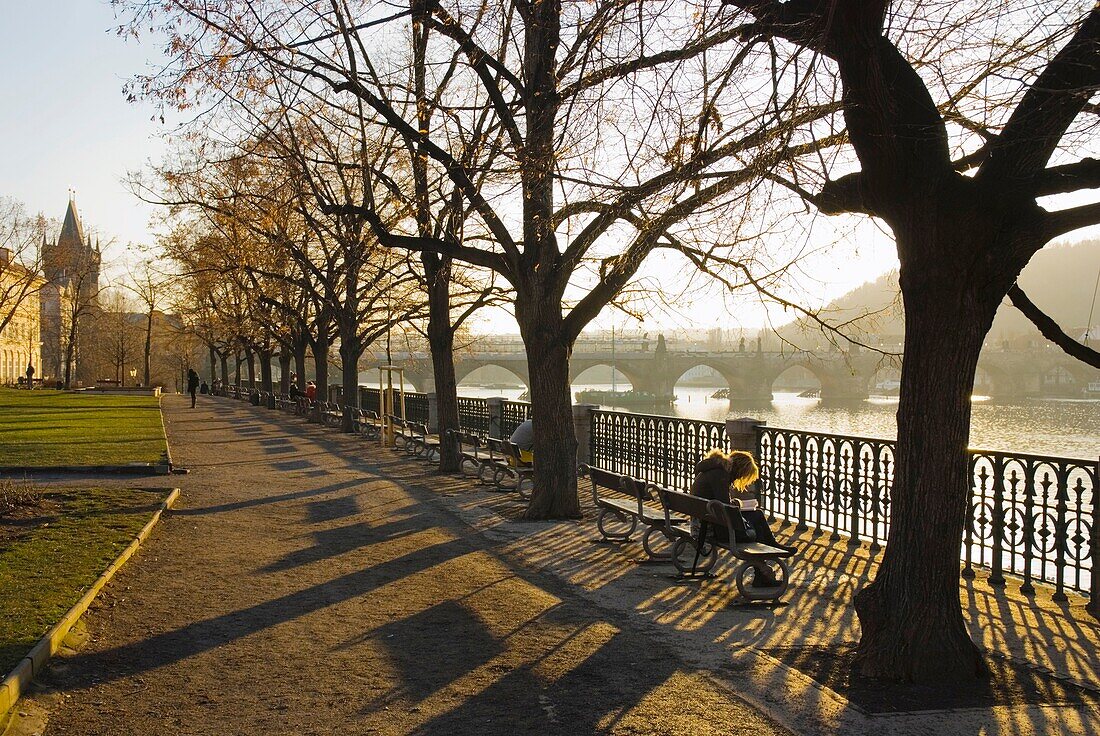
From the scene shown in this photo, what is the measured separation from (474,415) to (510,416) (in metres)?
3.74

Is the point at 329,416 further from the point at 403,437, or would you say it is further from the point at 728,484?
the point at 728,484

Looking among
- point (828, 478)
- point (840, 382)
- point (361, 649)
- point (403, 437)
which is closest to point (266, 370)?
point (403, 437)

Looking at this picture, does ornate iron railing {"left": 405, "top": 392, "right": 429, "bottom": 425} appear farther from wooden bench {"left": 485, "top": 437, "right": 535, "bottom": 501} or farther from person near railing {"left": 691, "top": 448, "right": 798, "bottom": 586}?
person near railing {"left": 691, "top": 448, "right": 798, "bottom": 586}

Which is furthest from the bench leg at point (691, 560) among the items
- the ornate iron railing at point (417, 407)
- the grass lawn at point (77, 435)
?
the ornate iron railing at point (417, 407)

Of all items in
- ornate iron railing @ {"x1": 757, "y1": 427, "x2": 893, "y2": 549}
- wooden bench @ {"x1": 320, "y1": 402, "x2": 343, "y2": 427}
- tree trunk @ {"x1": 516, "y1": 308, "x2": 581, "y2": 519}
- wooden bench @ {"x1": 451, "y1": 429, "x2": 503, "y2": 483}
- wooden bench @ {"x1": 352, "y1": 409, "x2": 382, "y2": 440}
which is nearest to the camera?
ornate iron railing @ {"x1": 757, "y1": 427, "x2": 893, "y2": 549}

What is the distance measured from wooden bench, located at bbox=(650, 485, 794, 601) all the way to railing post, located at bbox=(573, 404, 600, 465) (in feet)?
26.3

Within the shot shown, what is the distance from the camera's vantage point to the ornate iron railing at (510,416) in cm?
2143

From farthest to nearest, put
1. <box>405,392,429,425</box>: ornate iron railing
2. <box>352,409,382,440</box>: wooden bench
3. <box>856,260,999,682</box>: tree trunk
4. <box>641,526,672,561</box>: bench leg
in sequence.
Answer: <box>405,392,429,425</box>: ornate iron railing
<box>352,409,382,440</box>: wooden bench
<box>641,526,672,561</box>: bench leg
<box>856,260,999,682</box>: tree trunk

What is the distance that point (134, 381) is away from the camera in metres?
86.4

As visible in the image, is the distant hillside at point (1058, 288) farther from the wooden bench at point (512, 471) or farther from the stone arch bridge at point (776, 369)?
the wooden bench at point (512, 471)

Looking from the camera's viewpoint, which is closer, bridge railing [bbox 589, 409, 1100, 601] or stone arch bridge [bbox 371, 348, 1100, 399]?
bridge railing [bbox 589, 409, 1100, 601]

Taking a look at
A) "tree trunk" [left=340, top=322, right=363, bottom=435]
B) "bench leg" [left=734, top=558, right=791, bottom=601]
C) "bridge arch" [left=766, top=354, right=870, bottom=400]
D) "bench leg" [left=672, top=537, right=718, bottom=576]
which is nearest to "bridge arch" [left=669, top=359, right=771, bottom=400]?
"bridge arch" [left=766, top=354, right=870, bottom=400]

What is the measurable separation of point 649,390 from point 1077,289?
33.8 metres

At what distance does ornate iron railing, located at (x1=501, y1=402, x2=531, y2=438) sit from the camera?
70.3ft
